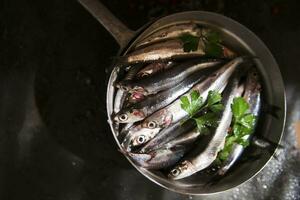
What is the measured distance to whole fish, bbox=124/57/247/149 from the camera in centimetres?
172

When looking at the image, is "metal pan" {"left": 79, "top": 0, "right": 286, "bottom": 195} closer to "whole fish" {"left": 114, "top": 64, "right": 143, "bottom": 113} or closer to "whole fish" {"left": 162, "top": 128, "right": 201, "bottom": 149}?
"whole fish" {"left": 114, "top": 64, "right": 143, "bottom": 113}

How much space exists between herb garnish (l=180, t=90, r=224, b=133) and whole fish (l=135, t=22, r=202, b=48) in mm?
271

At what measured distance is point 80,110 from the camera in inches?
80.0

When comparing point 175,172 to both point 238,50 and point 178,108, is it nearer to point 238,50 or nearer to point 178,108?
point 178,108

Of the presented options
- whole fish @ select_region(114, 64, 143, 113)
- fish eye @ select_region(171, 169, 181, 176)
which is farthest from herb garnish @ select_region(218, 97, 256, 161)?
whole fish @ select_region(114, 64, 143, 113)

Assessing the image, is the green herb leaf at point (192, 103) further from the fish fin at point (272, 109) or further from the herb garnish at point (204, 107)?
the fish fin at point (272, 109)

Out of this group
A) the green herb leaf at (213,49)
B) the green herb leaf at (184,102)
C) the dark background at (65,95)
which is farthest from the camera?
the dark background at (65,95)

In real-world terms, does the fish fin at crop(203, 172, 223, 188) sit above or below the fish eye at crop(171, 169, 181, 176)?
below

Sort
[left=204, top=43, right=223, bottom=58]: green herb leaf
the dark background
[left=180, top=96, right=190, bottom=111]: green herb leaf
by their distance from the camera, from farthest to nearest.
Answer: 1. the dark background
2. [left=204, top=43, right=223, bottom=58]: green herb leaf
3. [left=180, top=96, right=190, bottom=111]: green herb leaf

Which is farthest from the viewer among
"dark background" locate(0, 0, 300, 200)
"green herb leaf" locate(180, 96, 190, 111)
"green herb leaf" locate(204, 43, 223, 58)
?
"dark background" locate(0, 0, 300, 200)

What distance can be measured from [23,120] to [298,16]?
4.61 ft

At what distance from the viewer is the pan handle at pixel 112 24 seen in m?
1.71

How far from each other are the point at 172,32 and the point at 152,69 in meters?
0.18

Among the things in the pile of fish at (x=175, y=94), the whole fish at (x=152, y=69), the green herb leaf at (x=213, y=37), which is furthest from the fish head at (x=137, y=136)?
the green herb leaf at (x=213, y=37)
